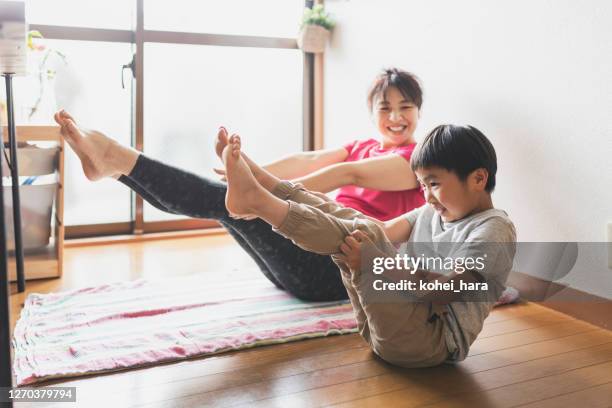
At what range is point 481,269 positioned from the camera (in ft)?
4.15

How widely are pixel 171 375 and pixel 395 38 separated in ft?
5.52

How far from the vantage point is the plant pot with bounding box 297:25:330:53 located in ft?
9.95

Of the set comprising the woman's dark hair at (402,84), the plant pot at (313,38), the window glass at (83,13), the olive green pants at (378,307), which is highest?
the window glass at (83,13)

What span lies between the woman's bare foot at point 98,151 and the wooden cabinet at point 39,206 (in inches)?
22.8

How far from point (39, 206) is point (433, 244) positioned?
146 cm

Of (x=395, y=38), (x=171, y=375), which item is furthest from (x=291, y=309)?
(x=395, y=38)

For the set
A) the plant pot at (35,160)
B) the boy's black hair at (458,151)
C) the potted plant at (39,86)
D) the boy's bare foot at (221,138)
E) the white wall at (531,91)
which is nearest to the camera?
the boy's black hair at (458,151)

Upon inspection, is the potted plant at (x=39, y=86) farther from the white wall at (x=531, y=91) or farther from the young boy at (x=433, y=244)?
the white wall at (x=531, y=91)

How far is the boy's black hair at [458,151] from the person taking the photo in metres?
1.35

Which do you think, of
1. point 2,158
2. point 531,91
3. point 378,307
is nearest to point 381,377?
point 378,307

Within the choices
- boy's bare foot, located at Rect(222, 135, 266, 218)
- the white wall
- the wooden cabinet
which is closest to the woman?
boy's bare foot, located at Rect(222, 135, 266, 218)

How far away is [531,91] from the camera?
5.93 ft

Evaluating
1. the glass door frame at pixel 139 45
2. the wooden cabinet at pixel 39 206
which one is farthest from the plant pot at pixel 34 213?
the glass door frame at pixel 139 45

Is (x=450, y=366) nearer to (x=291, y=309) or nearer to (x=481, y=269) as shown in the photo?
(x=481, y=269)
